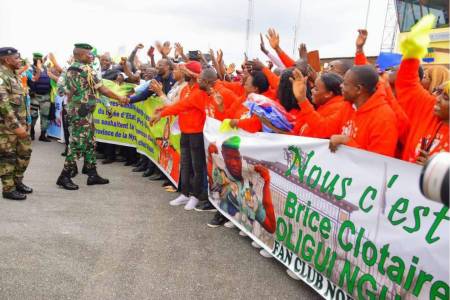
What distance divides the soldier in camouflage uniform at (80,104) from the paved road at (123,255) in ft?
2.18

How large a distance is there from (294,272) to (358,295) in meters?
0.75

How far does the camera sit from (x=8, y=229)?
4.27 m

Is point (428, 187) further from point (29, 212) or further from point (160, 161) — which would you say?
point (160, 161)

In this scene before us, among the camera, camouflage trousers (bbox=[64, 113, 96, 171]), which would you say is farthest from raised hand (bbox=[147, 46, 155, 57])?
the camera

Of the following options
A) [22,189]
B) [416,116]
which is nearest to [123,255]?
[22,189]

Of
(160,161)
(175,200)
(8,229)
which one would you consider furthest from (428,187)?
(160,161)

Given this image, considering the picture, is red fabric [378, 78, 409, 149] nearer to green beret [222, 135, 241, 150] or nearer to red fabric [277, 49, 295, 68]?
green beret [222, 135, 241, 150]

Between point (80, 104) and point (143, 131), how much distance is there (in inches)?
63.0

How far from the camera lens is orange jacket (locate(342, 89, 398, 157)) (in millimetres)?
2754

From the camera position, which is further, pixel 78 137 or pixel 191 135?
pixel 78 137

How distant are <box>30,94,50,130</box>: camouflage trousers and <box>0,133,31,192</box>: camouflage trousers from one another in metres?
5.18

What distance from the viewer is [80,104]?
600 cm

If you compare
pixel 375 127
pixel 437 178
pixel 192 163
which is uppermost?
pixel 437 178

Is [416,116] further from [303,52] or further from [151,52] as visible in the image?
[151,52]
